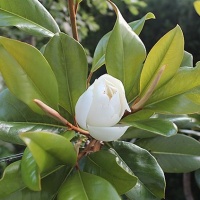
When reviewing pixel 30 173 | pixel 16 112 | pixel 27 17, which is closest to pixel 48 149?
pixel 30 173

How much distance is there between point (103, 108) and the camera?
0.52 metres

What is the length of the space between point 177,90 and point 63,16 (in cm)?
169

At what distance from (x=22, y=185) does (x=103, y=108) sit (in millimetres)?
154

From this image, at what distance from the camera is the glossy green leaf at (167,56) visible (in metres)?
0.59

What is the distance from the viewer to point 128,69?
24.4 inches

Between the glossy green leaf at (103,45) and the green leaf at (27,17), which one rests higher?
the green leaf at (27,17)

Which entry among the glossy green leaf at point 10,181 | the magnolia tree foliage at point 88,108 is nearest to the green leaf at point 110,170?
the magnolia tree foliage at point 88,108

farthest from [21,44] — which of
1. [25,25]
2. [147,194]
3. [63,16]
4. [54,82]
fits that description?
[63,16]

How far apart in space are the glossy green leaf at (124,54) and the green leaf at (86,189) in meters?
0.16

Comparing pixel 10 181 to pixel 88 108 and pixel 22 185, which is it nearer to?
pixel 22 185

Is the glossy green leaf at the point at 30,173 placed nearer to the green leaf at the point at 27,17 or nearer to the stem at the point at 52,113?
the stem at the point at 52,113

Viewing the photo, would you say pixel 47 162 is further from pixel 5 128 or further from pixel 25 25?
pixel 25 25

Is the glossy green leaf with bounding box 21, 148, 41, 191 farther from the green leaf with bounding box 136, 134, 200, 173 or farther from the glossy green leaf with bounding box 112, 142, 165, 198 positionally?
the green leaf with bounding box 136, 134, 200, 173

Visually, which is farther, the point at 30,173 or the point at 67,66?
the point at 67,66
